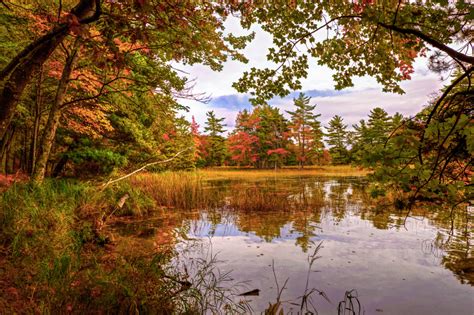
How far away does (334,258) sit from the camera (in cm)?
497

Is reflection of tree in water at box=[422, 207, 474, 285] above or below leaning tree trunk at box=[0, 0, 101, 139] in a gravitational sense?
below

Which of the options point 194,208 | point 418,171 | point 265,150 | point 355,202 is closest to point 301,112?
point 265,150

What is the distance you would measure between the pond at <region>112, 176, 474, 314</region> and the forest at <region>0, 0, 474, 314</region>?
5cm

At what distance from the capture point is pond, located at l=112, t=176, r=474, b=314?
3.54 metres

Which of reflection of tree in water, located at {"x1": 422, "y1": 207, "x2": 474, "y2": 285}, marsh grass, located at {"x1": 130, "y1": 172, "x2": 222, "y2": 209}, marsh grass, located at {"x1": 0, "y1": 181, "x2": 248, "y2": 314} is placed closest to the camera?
marsh grass, located at {"x1": 0, "y1": 181, "x2": 248, "y2": 314}

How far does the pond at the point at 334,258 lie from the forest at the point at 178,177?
52 mm

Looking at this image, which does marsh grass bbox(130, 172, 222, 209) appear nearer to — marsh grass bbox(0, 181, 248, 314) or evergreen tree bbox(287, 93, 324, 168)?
marsh grass bbox(0, 181, 248, 314)

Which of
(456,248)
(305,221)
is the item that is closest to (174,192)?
(305,221)

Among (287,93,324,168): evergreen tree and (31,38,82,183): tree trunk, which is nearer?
(31,38,82,183): tree trunk

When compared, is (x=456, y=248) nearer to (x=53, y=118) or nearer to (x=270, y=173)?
(x=53, y=118)

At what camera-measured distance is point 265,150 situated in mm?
38594

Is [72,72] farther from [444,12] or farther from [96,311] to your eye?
[444,12]

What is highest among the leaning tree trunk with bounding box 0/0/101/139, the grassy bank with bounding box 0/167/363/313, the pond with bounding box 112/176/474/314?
the leaning tree trunk with bounding box 0/0/101/139

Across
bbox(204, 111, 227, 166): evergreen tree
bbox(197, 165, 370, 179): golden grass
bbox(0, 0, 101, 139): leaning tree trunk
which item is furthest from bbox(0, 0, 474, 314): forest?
bbox(204, 111, 227, 166): evergreen tree
